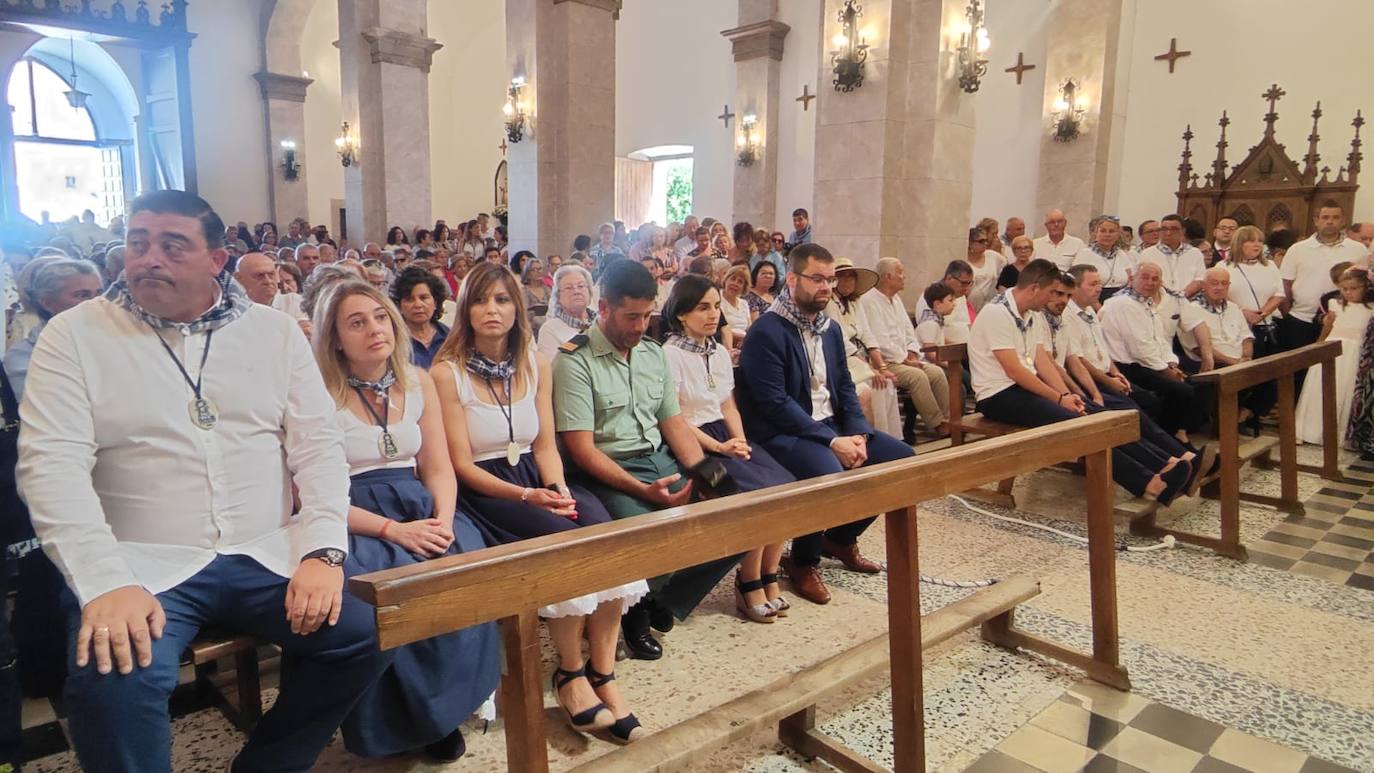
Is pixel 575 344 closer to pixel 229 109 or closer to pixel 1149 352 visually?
pixel 1149 352

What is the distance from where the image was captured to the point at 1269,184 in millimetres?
9320

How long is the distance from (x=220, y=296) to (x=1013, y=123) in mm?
11415

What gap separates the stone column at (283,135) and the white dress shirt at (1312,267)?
48.5 ft

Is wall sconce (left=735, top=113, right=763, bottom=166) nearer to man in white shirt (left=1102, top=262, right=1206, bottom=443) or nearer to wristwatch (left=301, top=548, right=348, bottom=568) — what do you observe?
man in white shirt (left=1102, top=262, right=1206, bottom=443)

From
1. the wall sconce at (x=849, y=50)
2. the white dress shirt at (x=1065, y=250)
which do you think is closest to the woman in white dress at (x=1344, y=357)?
the white dress shirt at (x=1065, y=250)

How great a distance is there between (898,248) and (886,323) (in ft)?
4.34

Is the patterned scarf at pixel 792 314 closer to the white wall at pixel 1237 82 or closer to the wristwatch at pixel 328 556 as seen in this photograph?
the wristwatch at pixel 328 556

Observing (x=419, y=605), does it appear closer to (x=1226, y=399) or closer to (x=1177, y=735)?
(x=1177, y=735)

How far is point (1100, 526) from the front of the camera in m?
2.89

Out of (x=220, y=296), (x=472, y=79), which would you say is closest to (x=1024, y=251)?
(x=220, y=296)

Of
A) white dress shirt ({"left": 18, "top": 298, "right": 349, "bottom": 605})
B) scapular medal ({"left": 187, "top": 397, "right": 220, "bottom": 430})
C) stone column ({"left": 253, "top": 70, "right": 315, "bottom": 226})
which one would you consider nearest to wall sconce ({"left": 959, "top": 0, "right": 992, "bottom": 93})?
white dress shirt ({"left": 18, "top": 298, "right": 349, "bottom": 605})

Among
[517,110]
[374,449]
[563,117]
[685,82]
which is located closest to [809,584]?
[374,449]

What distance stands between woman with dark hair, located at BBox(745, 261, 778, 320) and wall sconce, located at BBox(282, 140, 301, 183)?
12.3m

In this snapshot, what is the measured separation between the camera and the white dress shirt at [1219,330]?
6145mm
